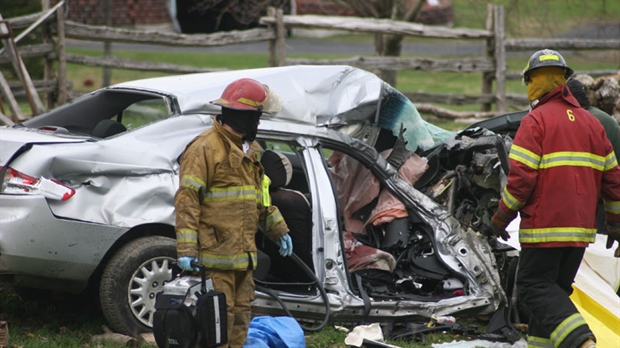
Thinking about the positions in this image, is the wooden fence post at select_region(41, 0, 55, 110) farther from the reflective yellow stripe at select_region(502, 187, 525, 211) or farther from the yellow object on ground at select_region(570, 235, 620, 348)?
the reflective yellow stripe at select_region(502, 187, 525, 211)

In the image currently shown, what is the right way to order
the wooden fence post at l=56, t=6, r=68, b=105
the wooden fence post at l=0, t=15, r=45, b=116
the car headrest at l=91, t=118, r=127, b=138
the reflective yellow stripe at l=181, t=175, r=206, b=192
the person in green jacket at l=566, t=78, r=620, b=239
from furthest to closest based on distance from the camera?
the wooden fence post at l=56, t=6, r=68, b=105, the wooden fence post at l=0, t=15, r=45, b=116, the person in green jacket at l=566, t=78, r=620, b=239, the car headrest at l=91, t=118, r=127, b=138, the reflective yellow stripe at l=181, t=175, r=206, b=192

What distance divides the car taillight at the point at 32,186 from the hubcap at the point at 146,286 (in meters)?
0.68

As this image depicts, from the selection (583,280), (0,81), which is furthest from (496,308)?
(0,81)

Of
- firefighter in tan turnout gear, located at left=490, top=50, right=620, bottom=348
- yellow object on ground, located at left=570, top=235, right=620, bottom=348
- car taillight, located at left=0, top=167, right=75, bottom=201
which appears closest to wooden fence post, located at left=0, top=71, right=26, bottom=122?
car taillight, located at left=0, top=167, right=75, bottom=201

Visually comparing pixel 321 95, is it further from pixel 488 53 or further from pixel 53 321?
pixel 488 53

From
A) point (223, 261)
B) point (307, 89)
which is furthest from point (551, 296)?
point (307, 89)

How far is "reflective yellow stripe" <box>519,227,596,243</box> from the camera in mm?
5082

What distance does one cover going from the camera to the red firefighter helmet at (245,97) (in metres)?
4.79

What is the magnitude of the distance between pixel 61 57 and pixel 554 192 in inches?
379

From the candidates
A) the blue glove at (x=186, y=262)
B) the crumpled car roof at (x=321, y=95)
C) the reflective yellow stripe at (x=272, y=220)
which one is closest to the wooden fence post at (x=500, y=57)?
the crumpled car roof at (x=321, y=95)

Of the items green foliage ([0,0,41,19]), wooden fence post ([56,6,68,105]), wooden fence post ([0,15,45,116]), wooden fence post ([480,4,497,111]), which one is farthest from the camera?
green foliage ([0,0,41,19])

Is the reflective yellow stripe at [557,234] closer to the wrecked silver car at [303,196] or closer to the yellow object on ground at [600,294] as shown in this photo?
the yellow object on ground at [600,294]

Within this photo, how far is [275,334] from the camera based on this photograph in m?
5.22

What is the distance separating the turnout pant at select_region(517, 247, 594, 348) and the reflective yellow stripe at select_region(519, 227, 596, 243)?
0.32 feet
